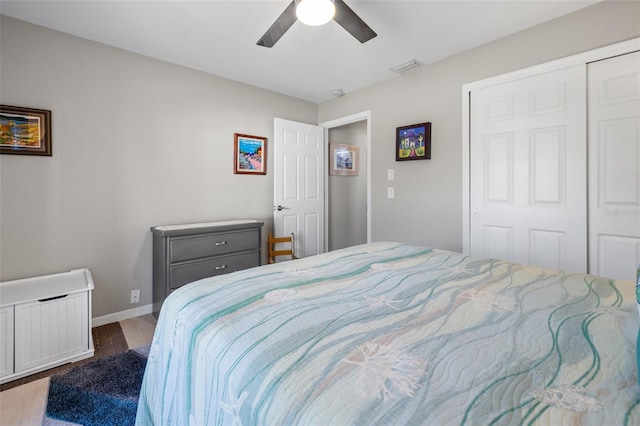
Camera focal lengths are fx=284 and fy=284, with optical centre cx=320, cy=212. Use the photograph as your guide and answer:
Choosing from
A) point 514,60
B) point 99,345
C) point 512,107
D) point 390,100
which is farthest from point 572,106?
point 99,345

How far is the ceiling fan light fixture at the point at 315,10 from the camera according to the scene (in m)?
1.59

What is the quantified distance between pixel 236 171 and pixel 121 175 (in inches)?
44.1

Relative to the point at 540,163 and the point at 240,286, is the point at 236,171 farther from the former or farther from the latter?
the point at 540,163

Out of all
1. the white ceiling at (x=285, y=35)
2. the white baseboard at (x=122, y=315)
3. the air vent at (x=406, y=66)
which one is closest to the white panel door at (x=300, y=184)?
the white ceiling at (x=285, y=35)

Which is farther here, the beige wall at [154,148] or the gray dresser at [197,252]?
the gray dresser at [197,252]

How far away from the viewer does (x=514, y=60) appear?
2389 mm

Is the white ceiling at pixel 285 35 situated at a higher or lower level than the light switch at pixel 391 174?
higher

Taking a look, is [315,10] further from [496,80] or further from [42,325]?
[42,325]

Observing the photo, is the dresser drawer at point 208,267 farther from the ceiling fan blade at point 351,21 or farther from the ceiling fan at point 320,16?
the ceiling fan blade at point 351,21

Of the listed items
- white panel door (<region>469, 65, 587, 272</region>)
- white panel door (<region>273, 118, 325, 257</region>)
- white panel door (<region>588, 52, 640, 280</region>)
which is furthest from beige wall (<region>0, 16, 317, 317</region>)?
white panel door (<region>588, 52, 640, 280</region>)

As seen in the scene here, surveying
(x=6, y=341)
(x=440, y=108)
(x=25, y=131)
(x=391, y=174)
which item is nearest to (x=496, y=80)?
(x=440, y=108)

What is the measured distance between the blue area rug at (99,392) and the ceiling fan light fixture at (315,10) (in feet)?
7.85

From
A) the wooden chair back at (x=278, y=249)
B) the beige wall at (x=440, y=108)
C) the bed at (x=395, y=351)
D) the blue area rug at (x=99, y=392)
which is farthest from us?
the wooden chair back at (x=278, y=249)

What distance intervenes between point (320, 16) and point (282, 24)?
0.27 metres
